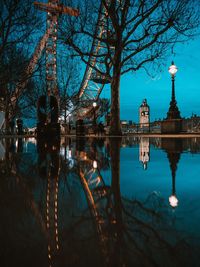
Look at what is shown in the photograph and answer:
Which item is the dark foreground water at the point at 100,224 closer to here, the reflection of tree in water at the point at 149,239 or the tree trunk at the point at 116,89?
A: the reflection of tree in water at the point at 149,239

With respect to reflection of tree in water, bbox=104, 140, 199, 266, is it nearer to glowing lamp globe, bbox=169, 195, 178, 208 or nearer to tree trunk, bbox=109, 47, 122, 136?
glowing lamp globe, bbox=169, 195, 178, 208

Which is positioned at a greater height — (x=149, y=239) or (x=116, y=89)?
(x=116, y=89)

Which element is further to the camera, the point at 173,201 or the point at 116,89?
the point at 116,89

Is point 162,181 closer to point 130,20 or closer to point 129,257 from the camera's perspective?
point 129,257

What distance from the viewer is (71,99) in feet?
132

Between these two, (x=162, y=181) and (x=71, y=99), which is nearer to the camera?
(x=162, y=181)

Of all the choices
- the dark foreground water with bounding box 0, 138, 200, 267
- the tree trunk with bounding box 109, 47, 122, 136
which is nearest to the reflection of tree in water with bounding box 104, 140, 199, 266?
the dark foreground water with bounding box 0, 138, 200, 267

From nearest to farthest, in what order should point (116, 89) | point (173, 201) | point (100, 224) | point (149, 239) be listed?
point (149, 239) < point (100, 224) < point (173, 201) < point (116, 89)

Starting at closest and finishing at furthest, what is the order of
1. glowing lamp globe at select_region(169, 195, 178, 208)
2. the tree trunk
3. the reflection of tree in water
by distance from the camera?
the reflection of tree in water, glowing lamp globe at select_region(169, 195, 178, 208), the tree trunk

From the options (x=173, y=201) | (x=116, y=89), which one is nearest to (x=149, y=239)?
(x=173, y=201)

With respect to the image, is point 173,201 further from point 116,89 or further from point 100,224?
point 116,89

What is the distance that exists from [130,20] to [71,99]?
25462mm

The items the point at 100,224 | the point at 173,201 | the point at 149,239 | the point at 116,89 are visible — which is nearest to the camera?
the point at 149,239

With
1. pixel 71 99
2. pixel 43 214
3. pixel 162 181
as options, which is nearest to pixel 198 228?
pixel 43 214
